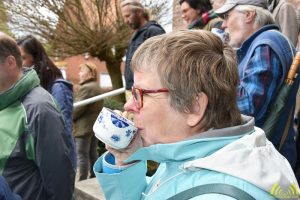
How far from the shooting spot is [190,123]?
4.15 feet

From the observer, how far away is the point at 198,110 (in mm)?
1257

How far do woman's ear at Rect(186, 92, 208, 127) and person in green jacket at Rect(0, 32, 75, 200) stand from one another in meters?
1.29

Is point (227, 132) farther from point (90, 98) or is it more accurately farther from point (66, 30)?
point (66, 30)

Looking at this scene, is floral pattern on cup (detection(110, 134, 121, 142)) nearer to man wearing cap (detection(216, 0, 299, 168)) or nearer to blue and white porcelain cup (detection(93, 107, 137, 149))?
blue and white porcelain cup (detection(93, 107, 137, 149))

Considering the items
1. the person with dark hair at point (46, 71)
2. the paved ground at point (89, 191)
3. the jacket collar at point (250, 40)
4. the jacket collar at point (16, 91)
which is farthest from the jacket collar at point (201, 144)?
the paved ground at point (89, 191)

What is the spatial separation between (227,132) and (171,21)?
836 centimetres

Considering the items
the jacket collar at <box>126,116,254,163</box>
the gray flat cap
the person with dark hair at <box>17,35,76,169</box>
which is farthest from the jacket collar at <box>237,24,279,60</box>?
the person with dark hair at <box>17,35,76,169</box>

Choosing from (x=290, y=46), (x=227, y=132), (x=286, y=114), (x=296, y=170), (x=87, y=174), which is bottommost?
(x=87, y=174)

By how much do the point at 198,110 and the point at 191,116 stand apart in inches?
1.1

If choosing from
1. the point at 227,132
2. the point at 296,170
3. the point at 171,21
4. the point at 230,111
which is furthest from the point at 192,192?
the point at 171,21

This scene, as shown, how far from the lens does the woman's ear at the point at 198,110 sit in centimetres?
124

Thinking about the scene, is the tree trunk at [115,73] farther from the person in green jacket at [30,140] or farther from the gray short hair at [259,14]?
the person in green jacket at [30,140]

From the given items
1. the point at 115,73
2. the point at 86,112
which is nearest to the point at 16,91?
the point at 86,112

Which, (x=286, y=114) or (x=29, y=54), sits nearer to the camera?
(x=286, y=114)
